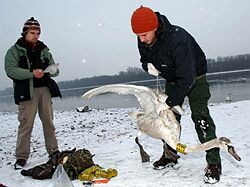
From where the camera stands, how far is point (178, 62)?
3.68 m

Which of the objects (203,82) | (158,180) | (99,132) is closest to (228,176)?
(158,180)

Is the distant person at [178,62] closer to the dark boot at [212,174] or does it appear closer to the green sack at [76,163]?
Result: the dark boot at [212,174]

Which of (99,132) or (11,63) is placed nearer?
(11,63)

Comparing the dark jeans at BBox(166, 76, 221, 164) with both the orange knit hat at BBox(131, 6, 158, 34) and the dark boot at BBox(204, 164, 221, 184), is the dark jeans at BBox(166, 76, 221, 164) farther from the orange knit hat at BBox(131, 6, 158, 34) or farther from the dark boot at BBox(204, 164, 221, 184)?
the orange knit hat at BBox(131, 6, 158, 34)

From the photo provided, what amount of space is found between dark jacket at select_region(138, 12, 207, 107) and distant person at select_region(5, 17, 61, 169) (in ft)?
7.32

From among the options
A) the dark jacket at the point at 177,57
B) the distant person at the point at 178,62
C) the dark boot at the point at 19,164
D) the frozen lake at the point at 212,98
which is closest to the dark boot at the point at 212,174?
the distant person at the point at 178,62

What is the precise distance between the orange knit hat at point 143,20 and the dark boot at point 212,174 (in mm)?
1899

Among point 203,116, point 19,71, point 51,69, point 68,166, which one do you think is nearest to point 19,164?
point 68,166

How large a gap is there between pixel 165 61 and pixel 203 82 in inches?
24.5

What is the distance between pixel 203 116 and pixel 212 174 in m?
0.74

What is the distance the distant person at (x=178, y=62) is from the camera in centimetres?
361

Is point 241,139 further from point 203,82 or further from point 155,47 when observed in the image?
point 155,47

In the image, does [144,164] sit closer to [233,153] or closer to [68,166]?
[68,166]

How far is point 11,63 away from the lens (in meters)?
5.33
